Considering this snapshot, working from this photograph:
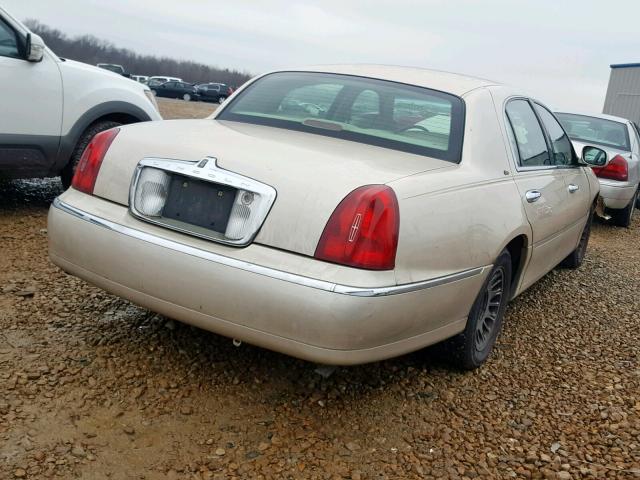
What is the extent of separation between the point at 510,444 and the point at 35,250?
11.1 feet

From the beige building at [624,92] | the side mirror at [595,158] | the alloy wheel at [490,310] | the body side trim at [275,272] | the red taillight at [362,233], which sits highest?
the beige building at [624,92]

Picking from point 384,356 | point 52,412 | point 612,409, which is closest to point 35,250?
point 52,412

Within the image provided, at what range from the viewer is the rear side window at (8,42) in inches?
196

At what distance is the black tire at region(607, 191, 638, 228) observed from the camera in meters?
8.46

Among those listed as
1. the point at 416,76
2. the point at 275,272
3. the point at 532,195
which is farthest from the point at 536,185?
the point at 275,272

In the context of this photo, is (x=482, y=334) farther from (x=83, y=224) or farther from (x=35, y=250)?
(x=35, y=250)

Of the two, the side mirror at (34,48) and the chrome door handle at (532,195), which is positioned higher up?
the side mirror at (34,48)

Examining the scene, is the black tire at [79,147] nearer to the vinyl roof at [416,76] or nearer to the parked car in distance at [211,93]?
the vinyl roof at [416,76]

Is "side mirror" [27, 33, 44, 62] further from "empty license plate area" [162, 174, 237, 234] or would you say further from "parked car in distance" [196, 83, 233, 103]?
"parked car in distance" [196, 83, 233, 103]

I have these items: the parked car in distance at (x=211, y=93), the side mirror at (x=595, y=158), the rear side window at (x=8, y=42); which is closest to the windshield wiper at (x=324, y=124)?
the side mirror at (x=595, y=158)

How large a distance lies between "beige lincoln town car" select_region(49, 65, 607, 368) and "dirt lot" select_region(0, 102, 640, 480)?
356 millimetres

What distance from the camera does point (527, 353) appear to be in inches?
147

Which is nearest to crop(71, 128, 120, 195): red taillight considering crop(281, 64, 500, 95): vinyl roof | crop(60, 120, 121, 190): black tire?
crop(281, 64, 500, 95): vinyl roof

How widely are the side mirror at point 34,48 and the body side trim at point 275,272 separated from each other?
2764mm
